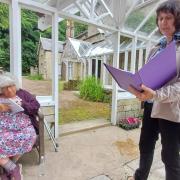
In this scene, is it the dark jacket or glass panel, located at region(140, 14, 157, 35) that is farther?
glass panel, located at region(140, 14, 157, 35)

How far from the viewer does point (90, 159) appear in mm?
2660

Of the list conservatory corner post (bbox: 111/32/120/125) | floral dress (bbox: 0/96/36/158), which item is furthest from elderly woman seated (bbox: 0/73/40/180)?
conservatory corner post (bbox: 111/32/120/125)

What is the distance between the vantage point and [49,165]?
2473 millimetres

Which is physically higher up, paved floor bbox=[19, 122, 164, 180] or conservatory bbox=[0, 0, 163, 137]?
conservatory bbox=[0, 0, 163, 137]

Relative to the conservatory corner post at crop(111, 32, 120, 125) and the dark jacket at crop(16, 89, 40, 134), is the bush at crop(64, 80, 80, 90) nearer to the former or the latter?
the conservatory corner post at crop(111, 32, 120, 125)

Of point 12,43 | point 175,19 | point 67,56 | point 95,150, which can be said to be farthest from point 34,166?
point 67,56

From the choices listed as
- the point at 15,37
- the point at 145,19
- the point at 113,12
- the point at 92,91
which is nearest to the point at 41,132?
the point at 15,37

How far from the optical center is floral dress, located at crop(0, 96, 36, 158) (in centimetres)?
205

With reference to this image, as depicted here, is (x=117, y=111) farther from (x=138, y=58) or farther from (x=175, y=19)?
(x=175, y=19)

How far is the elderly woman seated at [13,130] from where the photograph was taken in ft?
6.75

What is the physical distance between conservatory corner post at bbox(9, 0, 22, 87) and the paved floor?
3.76 feet

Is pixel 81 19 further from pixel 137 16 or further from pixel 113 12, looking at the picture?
pixel 137 16

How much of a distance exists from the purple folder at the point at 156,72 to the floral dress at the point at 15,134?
1.43m

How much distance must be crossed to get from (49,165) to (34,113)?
0.68 m
